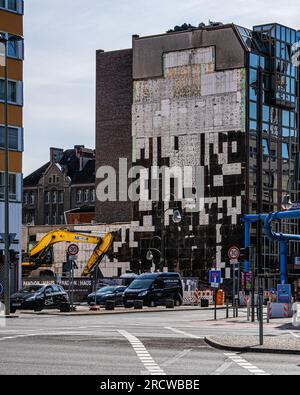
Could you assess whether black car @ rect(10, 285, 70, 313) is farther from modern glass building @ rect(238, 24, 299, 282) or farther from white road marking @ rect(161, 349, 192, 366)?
modern glass building @ rect(238, 24, 299, 282)

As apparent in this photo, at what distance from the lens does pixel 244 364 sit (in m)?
21.2

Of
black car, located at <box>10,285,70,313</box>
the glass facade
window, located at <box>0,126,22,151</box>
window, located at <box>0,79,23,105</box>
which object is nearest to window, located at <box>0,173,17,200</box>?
window, located at <box>0,126,22,151</box>

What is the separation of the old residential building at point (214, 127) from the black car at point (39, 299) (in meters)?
42.9

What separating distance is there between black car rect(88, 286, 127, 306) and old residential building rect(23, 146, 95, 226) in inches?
2951

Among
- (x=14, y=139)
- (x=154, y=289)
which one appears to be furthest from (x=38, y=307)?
(x=14, y=139)

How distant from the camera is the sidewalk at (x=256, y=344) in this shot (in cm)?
2512

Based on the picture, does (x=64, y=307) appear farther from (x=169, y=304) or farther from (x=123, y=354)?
(x=123, y=354)

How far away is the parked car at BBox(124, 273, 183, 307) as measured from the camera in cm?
6288

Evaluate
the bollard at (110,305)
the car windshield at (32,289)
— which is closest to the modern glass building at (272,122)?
the bollard at (110,305)

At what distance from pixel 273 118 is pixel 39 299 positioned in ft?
168

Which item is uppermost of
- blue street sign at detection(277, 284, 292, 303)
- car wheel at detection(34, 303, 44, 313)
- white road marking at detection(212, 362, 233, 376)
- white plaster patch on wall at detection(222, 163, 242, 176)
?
white plaster patch on wall at detection(222, 163, 242, 176)
